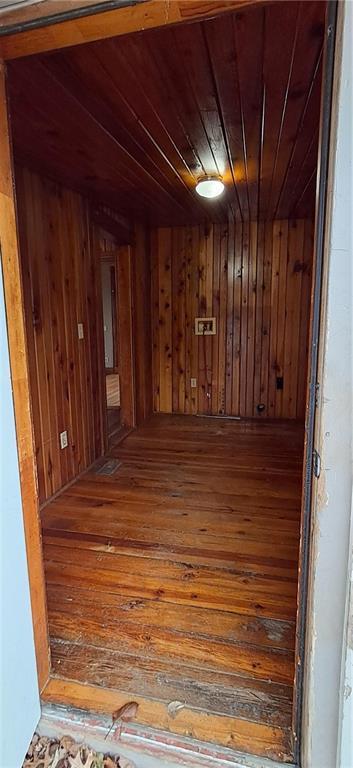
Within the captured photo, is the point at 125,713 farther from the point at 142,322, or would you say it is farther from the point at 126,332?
the point at 142,322

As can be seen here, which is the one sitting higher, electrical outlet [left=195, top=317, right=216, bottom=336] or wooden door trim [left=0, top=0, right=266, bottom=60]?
wooden door trim [left=0, top=0, right=266, bottom=60]

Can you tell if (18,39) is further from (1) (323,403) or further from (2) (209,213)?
(2) (209,213)

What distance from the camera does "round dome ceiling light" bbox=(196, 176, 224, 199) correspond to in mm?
2725

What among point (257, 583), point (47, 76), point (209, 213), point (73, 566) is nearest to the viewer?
point (47, 76)

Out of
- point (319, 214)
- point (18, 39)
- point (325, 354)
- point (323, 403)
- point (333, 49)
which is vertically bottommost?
point (323, 403)

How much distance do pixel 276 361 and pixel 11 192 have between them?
3.76 m

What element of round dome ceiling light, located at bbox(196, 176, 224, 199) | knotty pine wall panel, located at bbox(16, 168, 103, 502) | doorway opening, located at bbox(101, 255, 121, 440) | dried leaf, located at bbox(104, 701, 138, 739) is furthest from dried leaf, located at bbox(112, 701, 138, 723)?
doorway opening, located at bbox(101, 255, 121, 440)

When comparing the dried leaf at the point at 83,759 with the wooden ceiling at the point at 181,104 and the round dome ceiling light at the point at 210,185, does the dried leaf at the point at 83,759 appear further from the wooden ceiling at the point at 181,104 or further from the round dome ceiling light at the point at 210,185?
the round dome ceiling light at the point at 210,185

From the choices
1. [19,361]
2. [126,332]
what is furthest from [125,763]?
[126,332]

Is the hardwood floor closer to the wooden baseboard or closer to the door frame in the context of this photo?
the wooden baseboard

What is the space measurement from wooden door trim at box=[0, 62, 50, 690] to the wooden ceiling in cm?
58

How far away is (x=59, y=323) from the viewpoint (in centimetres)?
272

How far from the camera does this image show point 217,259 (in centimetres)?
444

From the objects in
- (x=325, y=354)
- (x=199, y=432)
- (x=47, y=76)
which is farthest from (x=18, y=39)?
(x=199, y=432)
